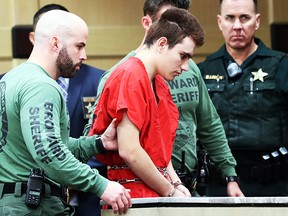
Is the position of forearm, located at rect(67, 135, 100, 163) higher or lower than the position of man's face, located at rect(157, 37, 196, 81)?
lower

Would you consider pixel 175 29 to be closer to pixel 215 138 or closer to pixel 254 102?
pixel 215 138

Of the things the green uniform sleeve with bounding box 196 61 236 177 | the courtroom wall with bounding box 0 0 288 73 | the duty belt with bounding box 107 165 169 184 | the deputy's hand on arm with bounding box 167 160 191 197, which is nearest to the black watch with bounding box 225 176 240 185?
the green uniform sleeve with bounding box 196 61 236 177

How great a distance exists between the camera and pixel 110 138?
516 cm

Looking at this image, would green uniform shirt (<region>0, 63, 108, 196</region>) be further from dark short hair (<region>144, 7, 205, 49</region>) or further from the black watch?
the black watch

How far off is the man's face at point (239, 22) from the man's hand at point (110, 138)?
193cm

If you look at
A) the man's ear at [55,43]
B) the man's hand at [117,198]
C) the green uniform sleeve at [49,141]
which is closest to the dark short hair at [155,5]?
the man's ear at [55,43]

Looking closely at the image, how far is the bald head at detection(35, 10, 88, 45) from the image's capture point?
5.14m

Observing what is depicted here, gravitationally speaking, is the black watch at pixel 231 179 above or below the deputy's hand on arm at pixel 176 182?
below

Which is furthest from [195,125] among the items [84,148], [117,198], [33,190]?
[33,190]

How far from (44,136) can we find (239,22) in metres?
2.43

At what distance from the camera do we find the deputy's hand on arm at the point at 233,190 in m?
6.27

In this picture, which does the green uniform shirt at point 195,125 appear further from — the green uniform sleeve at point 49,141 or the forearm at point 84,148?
the green uniform sleeve at point 49,141

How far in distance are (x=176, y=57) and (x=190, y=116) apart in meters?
0.95

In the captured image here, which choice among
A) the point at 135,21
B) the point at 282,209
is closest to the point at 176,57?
the point at 282,209
